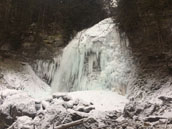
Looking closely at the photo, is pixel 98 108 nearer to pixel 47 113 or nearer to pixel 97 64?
pixel 47 113

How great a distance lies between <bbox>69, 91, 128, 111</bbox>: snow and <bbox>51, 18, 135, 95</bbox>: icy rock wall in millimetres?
531

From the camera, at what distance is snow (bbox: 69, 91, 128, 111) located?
7743mm

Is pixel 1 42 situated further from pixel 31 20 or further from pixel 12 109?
pixel 12 109

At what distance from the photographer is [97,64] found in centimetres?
1020

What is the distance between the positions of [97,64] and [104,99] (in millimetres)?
2187

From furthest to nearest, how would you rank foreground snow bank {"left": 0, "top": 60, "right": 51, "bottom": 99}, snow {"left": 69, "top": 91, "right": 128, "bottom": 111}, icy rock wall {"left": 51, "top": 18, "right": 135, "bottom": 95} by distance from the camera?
foreground snow bank {"left": 0, "top": 60, "right": 51, "bottom": 99} < icy rock wall {"left": 51, "top": 18, "right": 135, "bottom": 95} < snow {"left": 69, "top": 91, "right": 128, "bottom": 111}

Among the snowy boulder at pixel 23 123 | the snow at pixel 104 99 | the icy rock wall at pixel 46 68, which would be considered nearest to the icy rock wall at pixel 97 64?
the icy rock wall at pixel 46 68

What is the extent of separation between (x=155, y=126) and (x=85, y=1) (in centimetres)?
973

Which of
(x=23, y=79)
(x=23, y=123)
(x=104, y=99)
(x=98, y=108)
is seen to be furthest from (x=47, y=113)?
(x=23, y=79)

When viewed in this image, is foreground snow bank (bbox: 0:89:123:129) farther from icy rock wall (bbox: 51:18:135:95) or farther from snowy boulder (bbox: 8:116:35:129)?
icy rock wall (bbox: 51:18:135:95)

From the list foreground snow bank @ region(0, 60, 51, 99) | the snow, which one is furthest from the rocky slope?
foreground snow bank @ region(0, 60, 51, 99)

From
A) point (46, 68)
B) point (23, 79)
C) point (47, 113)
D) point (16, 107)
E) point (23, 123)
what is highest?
point (46, 68)

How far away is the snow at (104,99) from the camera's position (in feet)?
25.4

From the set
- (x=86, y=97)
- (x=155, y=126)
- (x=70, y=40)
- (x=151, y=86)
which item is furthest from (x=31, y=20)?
(x=155, y=126)
